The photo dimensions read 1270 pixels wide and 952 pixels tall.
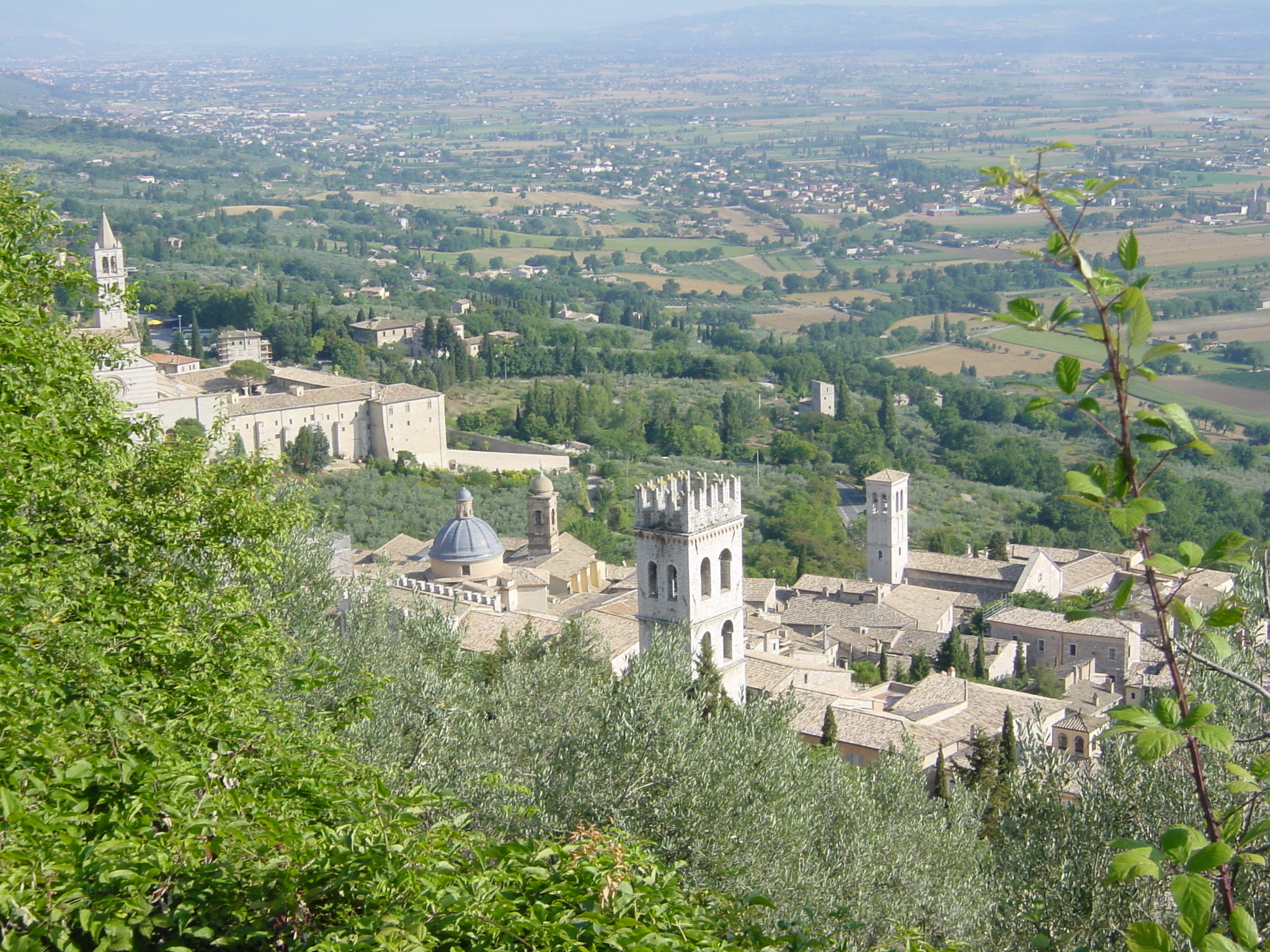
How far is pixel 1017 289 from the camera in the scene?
107 meters

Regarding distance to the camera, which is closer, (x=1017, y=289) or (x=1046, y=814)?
(x=1046, y=814)

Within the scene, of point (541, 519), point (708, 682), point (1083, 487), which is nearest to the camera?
point (1083, 487)

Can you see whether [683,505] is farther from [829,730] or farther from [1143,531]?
[1143,531]

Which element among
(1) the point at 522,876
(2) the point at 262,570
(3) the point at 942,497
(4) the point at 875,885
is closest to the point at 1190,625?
(1) the point at 522,876

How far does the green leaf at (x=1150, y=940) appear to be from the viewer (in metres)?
3.19

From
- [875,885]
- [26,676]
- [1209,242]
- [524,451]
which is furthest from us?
[1209,242]

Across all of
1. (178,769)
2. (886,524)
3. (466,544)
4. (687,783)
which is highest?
(178,769)

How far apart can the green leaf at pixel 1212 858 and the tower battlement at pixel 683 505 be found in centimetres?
1764

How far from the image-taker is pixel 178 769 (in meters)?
5.99

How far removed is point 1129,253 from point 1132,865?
1.29 m

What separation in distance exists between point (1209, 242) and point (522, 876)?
11905 cm

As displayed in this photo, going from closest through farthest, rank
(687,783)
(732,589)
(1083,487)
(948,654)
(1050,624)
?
(1083,487)
(687,783)
(732,589)
(948,654)
(1050,624)

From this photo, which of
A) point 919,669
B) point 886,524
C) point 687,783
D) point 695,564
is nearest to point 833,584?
point 886,524

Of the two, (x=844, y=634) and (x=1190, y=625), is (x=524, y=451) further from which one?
(x=1190, y=625)
